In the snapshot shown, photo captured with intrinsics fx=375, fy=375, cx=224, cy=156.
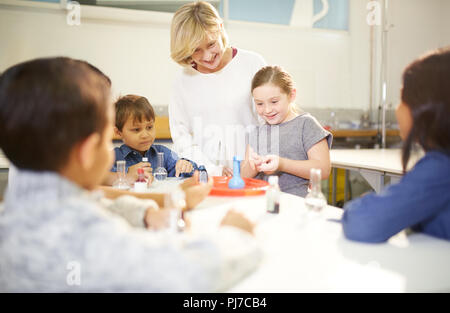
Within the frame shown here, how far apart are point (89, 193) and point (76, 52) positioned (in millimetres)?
3135

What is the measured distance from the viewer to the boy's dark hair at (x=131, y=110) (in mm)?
1798

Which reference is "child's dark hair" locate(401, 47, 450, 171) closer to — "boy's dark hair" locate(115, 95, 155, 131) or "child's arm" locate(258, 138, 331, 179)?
"child's arm" locate(258, 138, 331, 179)

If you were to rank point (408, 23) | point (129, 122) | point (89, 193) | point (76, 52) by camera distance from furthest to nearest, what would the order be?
1. point (408, 23)
2. point (76, 52)
3. point (129, 122)
4. point (89, 193)

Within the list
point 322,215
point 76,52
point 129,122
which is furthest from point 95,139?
point 76,52

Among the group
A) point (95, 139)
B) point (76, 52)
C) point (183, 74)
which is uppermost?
point (76, 52)

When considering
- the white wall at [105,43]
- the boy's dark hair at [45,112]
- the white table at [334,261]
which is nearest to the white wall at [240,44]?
the white wall at [105,43]

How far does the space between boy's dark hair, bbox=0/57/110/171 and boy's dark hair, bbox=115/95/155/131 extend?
1.17 m

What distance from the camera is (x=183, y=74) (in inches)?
79.4

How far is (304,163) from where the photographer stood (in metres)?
1.55

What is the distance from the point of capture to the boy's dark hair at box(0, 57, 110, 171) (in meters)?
0.59

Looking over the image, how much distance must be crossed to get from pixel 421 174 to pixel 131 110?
4.47ft

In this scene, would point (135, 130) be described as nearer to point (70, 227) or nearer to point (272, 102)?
point (272, 102)

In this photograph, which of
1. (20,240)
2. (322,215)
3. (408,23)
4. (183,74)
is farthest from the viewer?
(408,23)
